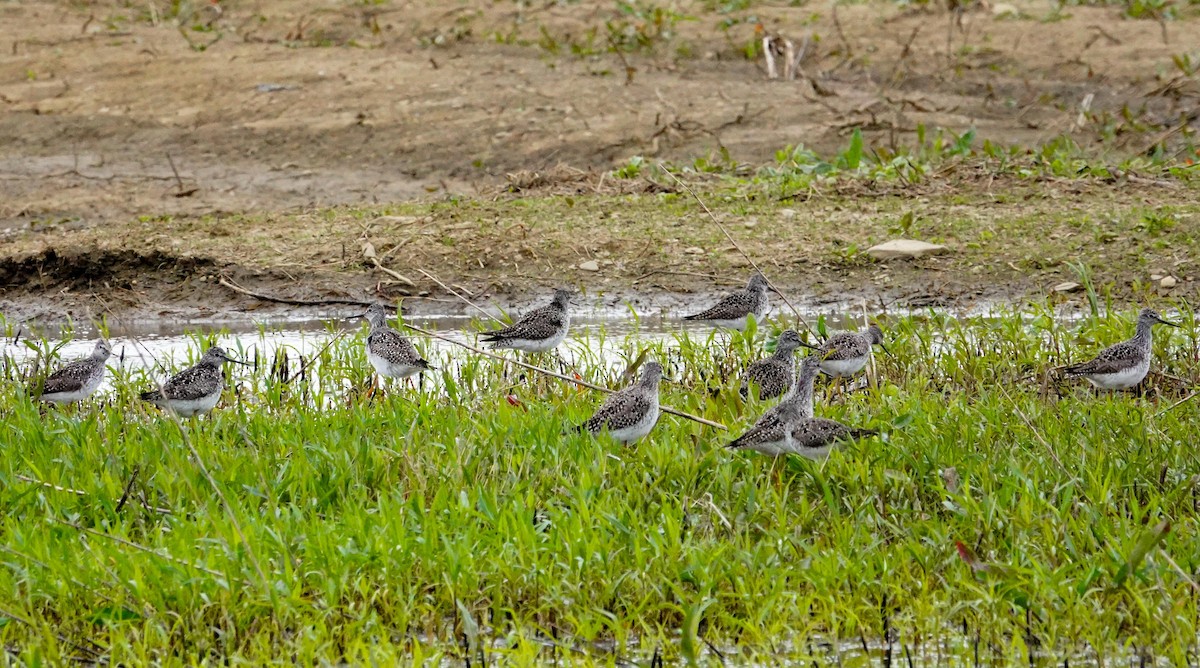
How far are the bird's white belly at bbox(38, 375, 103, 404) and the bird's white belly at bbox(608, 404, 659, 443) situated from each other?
3189mm

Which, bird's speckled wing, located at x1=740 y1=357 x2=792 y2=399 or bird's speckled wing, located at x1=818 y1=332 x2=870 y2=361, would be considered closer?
bird's speckled wing, located at x1=740 y1=357 x2=792 y2=399

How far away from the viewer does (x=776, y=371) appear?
878 centimetres

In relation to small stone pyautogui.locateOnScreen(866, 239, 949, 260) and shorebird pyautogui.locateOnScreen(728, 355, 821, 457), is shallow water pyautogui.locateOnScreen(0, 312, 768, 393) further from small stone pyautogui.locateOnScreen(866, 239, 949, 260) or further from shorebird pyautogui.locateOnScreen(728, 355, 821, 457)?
shorebird pyautogui.locateOnScreen(728, 355, 821, 457)

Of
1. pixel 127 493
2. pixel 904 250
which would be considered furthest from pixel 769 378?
pixel 904 250

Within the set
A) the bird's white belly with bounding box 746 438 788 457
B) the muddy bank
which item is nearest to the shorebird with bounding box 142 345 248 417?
the bird's white belly with bounding box 746 438 788 457

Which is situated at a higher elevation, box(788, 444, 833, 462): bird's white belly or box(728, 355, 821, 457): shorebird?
box(728, 355, 821, 457): shorebird

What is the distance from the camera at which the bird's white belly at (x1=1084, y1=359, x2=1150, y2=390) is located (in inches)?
336

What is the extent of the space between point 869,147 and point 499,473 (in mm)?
9938

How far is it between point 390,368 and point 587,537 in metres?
3.18

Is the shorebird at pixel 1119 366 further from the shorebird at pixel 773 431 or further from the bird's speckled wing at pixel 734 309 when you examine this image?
the bird's speckled wing at pixel 734 309

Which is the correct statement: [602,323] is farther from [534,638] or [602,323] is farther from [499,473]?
[534,638]

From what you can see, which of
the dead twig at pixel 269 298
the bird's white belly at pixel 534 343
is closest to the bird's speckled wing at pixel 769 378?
the bird's white belly at pixel 534 343

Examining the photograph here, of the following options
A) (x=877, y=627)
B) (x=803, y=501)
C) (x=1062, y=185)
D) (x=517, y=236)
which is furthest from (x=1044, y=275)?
(x=877, y=627)

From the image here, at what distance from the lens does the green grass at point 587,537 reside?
567cm
